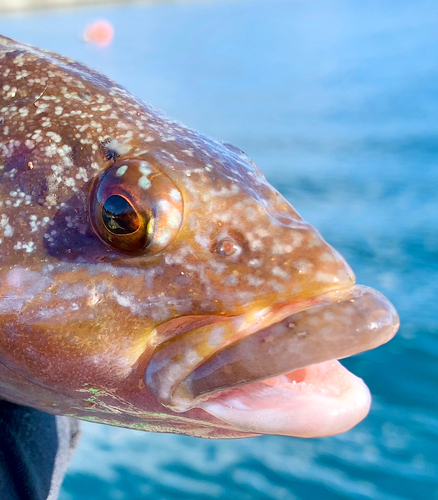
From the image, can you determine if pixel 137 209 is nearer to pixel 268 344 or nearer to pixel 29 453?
pixel 268 344

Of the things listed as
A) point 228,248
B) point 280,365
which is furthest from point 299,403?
point 228,248

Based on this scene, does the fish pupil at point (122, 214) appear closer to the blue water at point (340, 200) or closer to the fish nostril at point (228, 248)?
the fish nostril at point (228, 248)

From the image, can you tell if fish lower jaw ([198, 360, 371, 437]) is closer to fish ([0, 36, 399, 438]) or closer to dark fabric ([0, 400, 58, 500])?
fish ([0, 36, 399, 438])

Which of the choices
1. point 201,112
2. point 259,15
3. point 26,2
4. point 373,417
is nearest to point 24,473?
point 373,417

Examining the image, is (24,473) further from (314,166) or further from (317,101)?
(317,101)

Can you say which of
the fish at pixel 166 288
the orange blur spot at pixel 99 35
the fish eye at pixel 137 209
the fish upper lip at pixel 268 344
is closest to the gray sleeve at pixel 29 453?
the fish at pixel 166 288

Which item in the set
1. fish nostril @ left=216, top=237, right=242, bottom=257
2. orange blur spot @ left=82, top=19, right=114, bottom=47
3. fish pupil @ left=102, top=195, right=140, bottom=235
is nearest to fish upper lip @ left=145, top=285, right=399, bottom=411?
fish nostril @ left=216, top=237, right=242, bottom=257

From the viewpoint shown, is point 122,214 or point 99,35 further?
point 99,35
